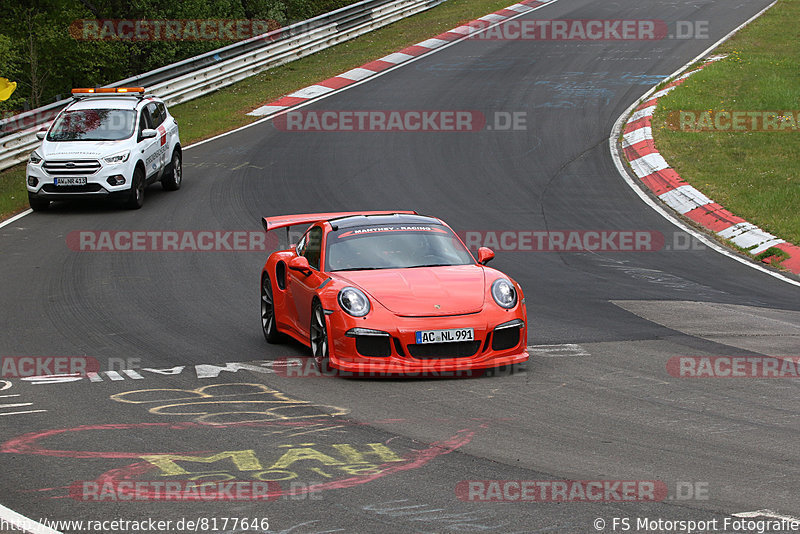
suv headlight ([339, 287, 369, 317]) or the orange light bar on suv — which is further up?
the orange light bar on suv

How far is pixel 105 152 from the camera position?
18.4 metres

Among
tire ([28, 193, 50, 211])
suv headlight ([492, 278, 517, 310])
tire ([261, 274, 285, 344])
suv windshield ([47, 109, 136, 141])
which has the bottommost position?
tire ([261, 274, 285, 344])

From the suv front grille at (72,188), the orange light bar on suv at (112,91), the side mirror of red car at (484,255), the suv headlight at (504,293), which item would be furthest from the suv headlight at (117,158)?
the suv headlight at (504,293)

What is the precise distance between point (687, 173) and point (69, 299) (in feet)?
38.2

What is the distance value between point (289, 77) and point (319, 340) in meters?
23.0

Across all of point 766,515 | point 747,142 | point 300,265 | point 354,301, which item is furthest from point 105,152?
point 766,515

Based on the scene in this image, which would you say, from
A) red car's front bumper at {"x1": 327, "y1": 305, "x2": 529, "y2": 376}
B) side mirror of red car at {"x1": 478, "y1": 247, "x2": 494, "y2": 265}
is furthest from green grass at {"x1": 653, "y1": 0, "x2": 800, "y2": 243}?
red car's front bumper at {"x1": 327, "y1": 305, "x2": 529, "y2": 376}

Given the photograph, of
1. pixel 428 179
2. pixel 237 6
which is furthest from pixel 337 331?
pixel 237 6

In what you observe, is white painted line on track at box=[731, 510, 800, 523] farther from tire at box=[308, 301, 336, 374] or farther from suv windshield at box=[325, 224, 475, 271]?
suv windshield at box=[325, 224, 475, 271]

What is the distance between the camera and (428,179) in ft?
65.3

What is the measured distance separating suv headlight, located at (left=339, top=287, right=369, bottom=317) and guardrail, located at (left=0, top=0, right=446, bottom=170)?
16.1 m

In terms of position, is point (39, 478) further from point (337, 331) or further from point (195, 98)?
point (195, 98)

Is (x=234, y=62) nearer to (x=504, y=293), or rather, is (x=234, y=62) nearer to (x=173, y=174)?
(x=173, y=174)

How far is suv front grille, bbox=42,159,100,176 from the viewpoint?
1823 centimetres
